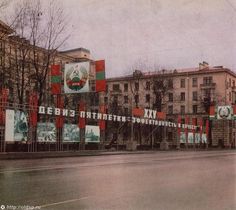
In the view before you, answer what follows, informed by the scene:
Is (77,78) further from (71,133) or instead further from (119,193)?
(119,193)

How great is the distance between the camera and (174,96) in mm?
66438

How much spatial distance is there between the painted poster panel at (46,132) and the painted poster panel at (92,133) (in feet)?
9.23

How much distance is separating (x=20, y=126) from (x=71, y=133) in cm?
428

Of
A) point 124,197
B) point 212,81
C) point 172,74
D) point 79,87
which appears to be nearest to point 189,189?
point 124,197

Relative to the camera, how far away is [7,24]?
24.5 meters

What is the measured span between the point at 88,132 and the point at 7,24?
7261 millimetres

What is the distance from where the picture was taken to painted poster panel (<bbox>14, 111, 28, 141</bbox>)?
1900 centimetres

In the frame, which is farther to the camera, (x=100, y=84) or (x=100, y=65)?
(x=100, y=84)

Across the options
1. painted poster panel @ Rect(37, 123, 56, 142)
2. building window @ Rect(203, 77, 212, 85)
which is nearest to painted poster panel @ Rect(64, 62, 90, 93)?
painted poster panel @ Rect(37, 123, 56, 142)

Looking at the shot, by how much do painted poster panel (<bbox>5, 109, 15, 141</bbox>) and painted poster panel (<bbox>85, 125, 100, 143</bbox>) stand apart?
5.97m

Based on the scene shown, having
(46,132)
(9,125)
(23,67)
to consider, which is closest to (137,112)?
(23,67)

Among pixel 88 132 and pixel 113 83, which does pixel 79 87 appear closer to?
pixel 88 132

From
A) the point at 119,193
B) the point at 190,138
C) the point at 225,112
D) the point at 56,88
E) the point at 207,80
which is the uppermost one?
the point at 207,80

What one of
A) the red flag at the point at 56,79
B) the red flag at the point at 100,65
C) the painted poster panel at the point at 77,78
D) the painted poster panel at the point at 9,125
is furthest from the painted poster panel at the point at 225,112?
the painted poster panel at the point at 9,125
